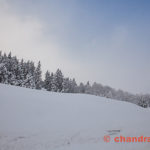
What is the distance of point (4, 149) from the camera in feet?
15.6

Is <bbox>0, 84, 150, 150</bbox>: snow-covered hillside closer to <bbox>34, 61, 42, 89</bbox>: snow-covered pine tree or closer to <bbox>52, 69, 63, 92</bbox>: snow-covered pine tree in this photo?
<bbox>52, 69, 63, 92</bbox>: snow-covered pine tree

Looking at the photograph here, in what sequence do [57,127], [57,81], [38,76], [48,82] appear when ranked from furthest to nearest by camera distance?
[38,76] < [48,82] < [57,81] < [57,127]

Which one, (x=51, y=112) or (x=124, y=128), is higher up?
(x=51, y=112)

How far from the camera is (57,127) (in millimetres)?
6832

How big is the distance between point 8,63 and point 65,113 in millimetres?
37101

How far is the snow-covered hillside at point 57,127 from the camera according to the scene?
18.0 feet

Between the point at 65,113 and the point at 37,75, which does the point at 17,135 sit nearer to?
the point at 65,113

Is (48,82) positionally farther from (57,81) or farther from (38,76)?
(38,76)

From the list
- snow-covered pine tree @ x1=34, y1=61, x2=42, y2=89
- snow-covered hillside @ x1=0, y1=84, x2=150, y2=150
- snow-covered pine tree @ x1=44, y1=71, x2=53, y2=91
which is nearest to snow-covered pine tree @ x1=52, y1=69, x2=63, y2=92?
snow-covered pine tree @ x1=44, y1=71, x2=53, y2=91

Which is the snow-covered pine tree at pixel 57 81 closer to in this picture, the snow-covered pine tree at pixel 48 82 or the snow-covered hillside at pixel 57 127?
the snow-covered pine tree at pixel 48 82

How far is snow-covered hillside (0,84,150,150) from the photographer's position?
5.47m

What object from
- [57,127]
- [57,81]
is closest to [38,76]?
[57,81]

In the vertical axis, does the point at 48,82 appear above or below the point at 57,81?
below

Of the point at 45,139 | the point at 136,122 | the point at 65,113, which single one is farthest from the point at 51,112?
the point at 136,122
